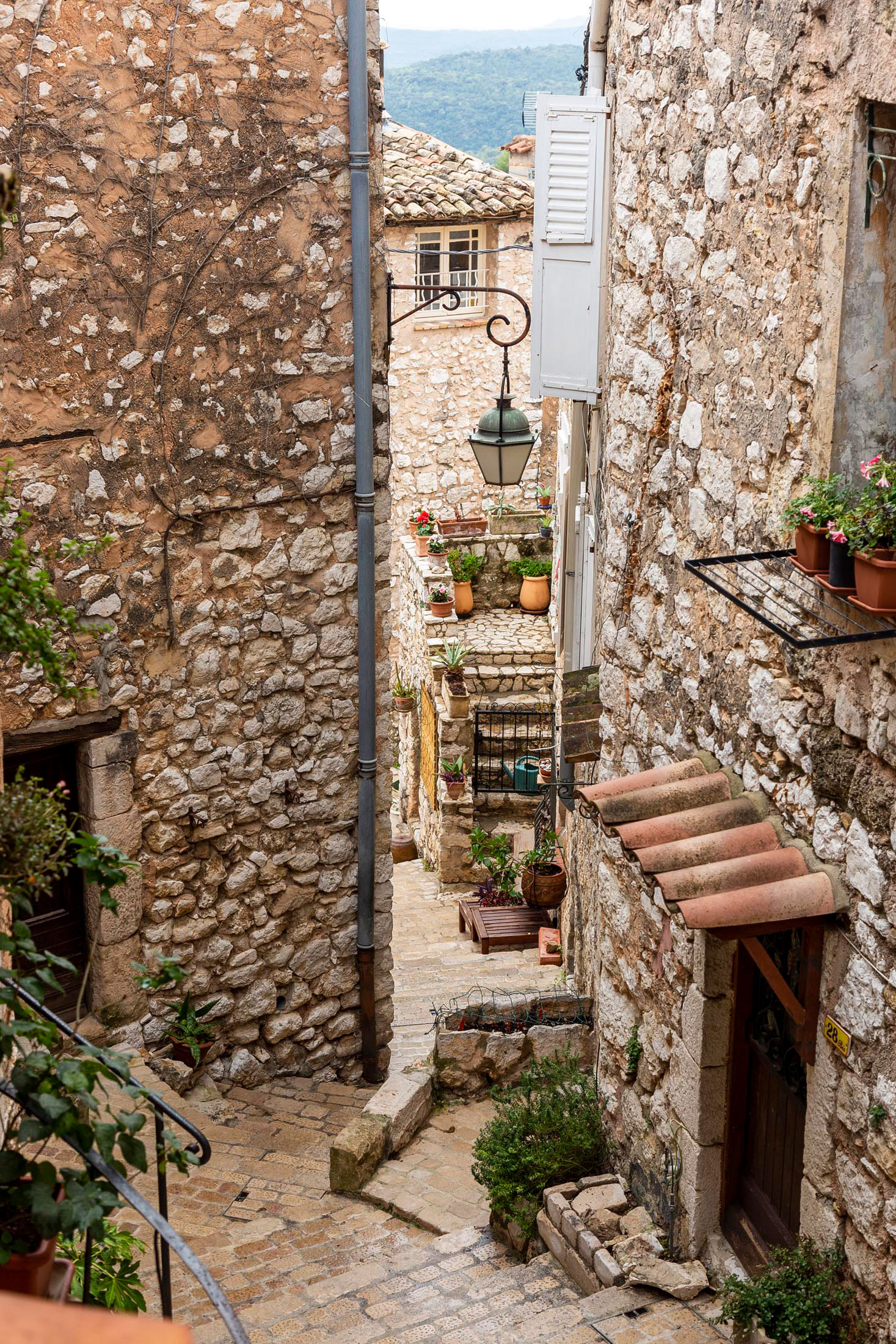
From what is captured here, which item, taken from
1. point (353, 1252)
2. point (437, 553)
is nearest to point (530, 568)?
point (437, 553)

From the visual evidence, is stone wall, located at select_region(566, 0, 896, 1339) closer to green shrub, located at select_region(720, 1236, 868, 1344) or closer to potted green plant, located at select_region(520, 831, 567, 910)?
green shrub, located at select_region(720, 1236, 868, 1344)

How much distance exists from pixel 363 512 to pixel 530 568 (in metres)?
10.6

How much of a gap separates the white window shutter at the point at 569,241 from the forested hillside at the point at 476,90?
61.2m

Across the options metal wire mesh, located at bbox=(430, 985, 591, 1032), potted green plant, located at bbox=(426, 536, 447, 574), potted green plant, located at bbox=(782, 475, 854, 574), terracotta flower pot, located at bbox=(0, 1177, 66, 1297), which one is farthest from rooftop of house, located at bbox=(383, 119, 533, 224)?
terracotta flower pot, located at bbox=(0, 1177, 66, 1297)

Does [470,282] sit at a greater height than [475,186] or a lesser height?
lesser

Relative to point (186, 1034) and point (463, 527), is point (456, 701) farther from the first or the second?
point (186, 1034)

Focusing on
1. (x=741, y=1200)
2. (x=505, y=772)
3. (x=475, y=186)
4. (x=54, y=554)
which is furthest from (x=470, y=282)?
(x=741, y=1200)

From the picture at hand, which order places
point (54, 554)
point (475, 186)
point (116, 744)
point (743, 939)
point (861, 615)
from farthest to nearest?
1. point (475, 186)
2. point (116, 744)
3. point (54, 554)
4. point (743, 939)
5. point (861, 615)

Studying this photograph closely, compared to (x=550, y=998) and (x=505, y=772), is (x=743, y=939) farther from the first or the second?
(x=505, y=772)

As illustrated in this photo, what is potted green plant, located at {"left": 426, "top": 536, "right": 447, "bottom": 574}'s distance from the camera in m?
17.2

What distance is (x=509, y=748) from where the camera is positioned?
1504 cm

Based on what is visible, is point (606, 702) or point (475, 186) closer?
point (606, 702)

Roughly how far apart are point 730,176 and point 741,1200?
376cm

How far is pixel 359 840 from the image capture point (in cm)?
771
